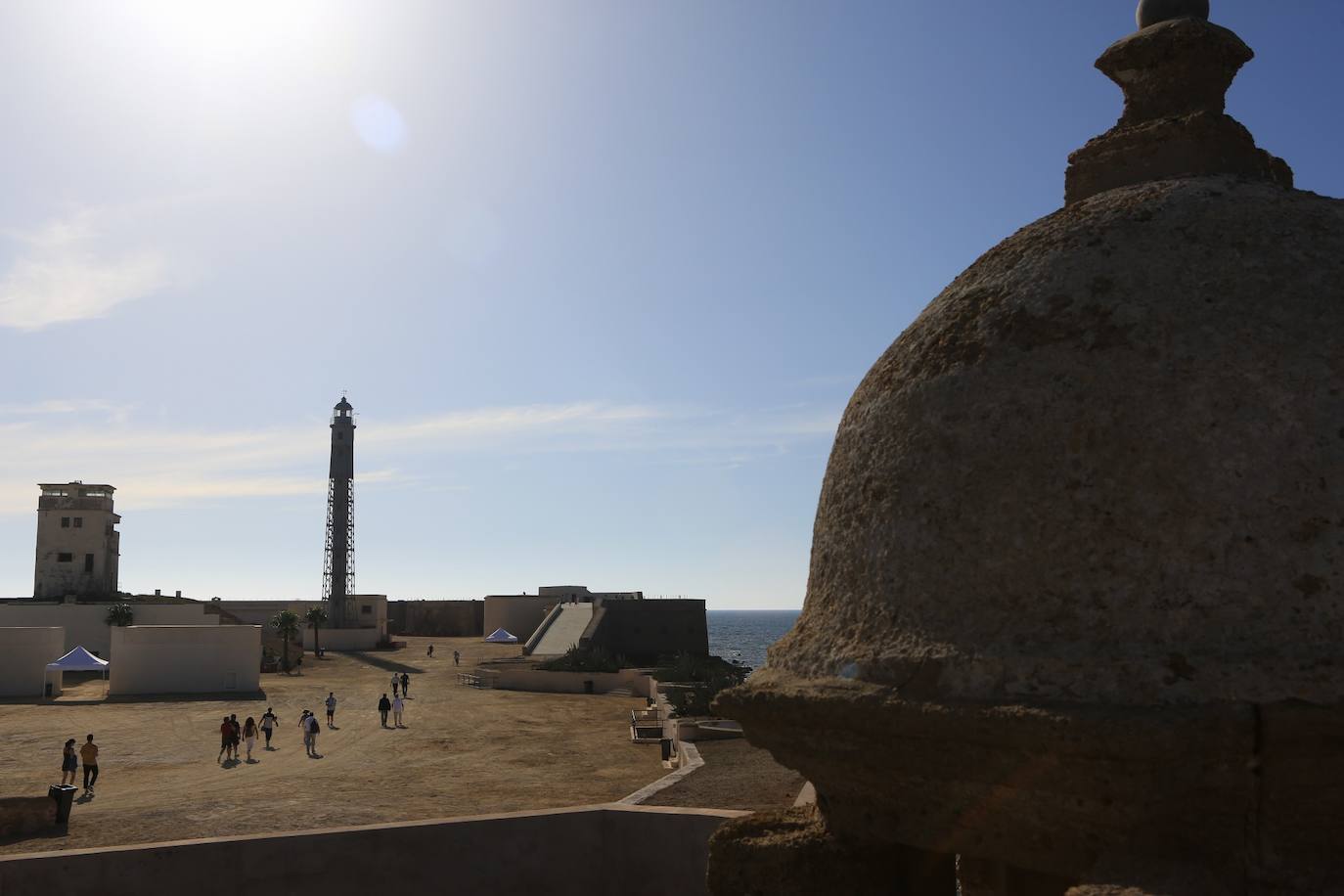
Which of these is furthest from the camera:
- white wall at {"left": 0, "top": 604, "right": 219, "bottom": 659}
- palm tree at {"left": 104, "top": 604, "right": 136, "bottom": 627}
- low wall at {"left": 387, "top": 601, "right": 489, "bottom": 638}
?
low wall at {"left": 387, "top": 601, "right": 489, "bottom": 638}

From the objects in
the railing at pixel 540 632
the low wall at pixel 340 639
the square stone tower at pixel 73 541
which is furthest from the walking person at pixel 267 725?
the square stone tower at pixel 73 541

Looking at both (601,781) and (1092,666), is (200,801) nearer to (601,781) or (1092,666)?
(601,781)

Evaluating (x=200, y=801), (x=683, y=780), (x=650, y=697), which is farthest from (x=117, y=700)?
(x=683, y=780)

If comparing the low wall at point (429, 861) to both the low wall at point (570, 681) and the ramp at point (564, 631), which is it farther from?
the ramp at point (564, 631)

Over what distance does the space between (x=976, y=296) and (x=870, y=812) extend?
7.45ft

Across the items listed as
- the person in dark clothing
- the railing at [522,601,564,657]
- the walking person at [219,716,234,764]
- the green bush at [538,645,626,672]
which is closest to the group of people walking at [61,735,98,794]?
the walking person at [219,716,234,764]

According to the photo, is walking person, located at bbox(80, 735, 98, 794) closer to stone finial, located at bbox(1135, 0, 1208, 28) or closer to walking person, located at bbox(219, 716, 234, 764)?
walking person, located at bbox(219, 716, 234, 764)

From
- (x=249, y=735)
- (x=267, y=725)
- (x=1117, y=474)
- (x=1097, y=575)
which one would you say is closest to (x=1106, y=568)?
(x=1097, y=575)

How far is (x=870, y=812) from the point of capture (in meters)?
4.36

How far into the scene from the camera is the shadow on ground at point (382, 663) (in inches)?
1721

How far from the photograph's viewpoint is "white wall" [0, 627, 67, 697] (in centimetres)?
3372

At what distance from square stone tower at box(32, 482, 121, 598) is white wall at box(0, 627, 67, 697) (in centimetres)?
1934

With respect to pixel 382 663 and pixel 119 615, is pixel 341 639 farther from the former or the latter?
pixel 119 615

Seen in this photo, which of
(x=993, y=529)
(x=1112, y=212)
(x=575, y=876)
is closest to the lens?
(x=993, y=529)
